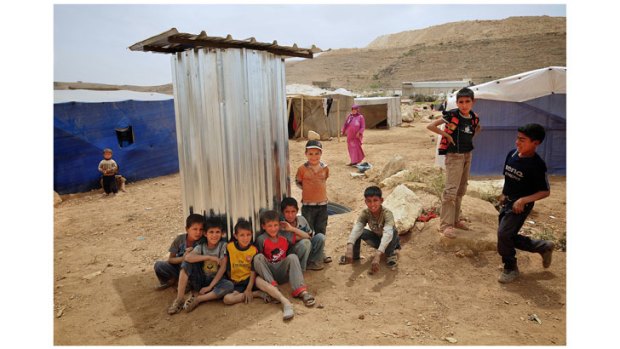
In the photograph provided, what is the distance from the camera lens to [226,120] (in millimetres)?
3592

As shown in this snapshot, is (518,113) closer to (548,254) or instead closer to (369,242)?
(548,254)

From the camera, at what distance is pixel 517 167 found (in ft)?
12.2

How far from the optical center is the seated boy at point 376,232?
422 cm

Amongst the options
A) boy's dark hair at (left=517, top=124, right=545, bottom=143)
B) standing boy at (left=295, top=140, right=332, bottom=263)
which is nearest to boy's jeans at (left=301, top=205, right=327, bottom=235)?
standing boy at (left=295, top=140, right=332, bottom=263)

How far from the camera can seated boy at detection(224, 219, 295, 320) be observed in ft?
11.7

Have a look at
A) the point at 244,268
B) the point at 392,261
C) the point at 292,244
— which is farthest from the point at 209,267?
the point at 392,261

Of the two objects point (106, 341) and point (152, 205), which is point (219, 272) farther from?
point (152, 205)

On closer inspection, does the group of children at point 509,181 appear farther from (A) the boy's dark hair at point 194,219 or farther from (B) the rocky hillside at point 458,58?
(B) the rocky hillside at point 458,58

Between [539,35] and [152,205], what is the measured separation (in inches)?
2322

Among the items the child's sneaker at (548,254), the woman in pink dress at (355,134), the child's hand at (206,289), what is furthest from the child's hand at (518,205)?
the woman in pink dress at (355,134)

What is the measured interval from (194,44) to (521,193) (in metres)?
3.31

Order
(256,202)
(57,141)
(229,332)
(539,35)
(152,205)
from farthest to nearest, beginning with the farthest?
(539,35), (57,141), (152,205), (256,202), (229,332)

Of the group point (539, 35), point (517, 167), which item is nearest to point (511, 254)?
point (517, 167)

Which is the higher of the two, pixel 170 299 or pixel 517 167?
pixel 517 167
